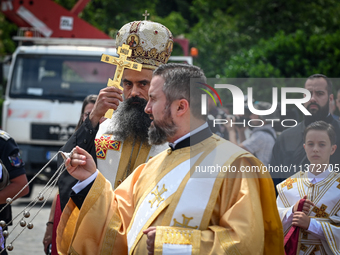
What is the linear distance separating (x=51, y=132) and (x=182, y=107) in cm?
731

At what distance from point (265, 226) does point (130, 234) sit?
2.26ft

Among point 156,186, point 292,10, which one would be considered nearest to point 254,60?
point 292,10

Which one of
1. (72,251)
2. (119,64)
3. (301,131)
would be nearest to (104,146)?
(119,64)

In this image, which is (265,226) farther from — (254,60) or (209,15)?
(209,15)

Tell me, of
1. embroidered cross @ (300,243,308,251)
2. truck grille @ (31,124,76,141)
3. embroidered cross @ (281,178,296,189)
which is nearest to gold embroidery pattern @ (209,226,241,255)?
embroidered cross @ (300,243,308,251)

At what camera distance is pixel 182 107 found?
265cm

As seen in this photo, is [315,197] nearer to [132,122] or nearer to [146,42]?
[132,122]

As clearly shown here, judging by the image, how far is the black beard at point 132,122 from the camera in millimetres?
3537

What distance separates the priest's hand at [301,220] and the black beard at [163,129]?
1.19 metres

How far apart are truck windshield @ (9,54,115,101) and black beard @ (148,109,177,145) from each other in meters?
6.51

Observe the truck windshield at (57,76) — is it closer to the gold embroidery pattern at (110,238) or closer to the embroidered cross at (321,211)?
the embroidered cross at (321,211)

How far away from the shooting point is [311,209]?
346 cm

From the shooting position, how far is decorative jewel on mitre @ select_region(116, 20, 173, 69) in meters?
3.70

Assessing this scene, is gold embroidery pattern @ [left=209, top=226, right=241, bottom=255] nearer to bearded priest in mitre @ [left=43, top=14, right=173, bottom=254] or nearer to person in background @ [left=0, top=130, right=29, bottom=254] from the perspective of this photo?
bearded priest in mitre @ [left=43, top=14, right=173, bottom=254]
